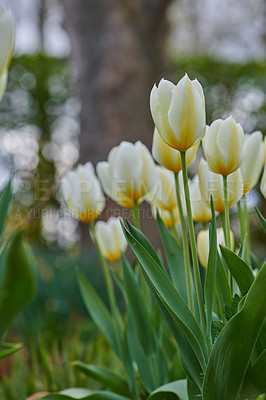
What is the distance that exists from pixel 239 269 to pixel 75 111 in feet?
13.7

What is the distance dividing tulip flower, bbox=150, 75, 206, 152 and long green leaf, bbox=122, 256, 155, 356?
255 millimetres

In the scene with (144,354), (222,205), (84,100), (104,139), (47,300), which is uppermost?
(84,100)

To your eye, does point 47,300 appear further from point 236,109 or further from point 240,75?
point 240,75

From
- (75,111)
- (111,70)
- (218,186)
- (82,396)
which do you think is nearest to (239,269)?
(218,186)

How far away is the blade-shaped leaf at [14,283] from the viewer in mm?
788

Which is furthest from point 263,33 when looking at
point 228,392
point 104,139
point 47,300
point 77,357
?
point 228,392

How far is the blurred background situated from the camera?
2084 millimetres

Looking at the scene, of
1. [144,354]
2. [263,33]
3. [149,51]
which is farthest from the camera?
[263,33]

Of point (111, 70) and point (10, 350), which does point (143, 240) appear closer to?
point (10, 350)

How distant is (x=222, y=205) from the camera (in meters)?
0.70

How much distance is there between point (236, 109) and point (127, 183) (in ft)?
11.9

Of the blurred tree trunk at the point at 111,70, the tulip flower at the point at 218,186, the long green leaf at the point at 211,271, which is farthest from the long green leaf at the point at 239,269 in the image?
the blurred tree trunk at the point at 111,70

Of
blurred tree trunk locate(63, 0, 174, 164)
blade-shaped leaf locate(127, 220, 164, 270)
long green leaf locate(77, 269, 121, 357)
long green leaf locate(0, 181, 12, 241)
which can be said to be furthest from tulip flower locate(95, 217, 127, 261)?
blurred tree trunk locate(63, 0, 174, 164)

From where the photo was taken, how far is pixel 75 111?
4613mm
